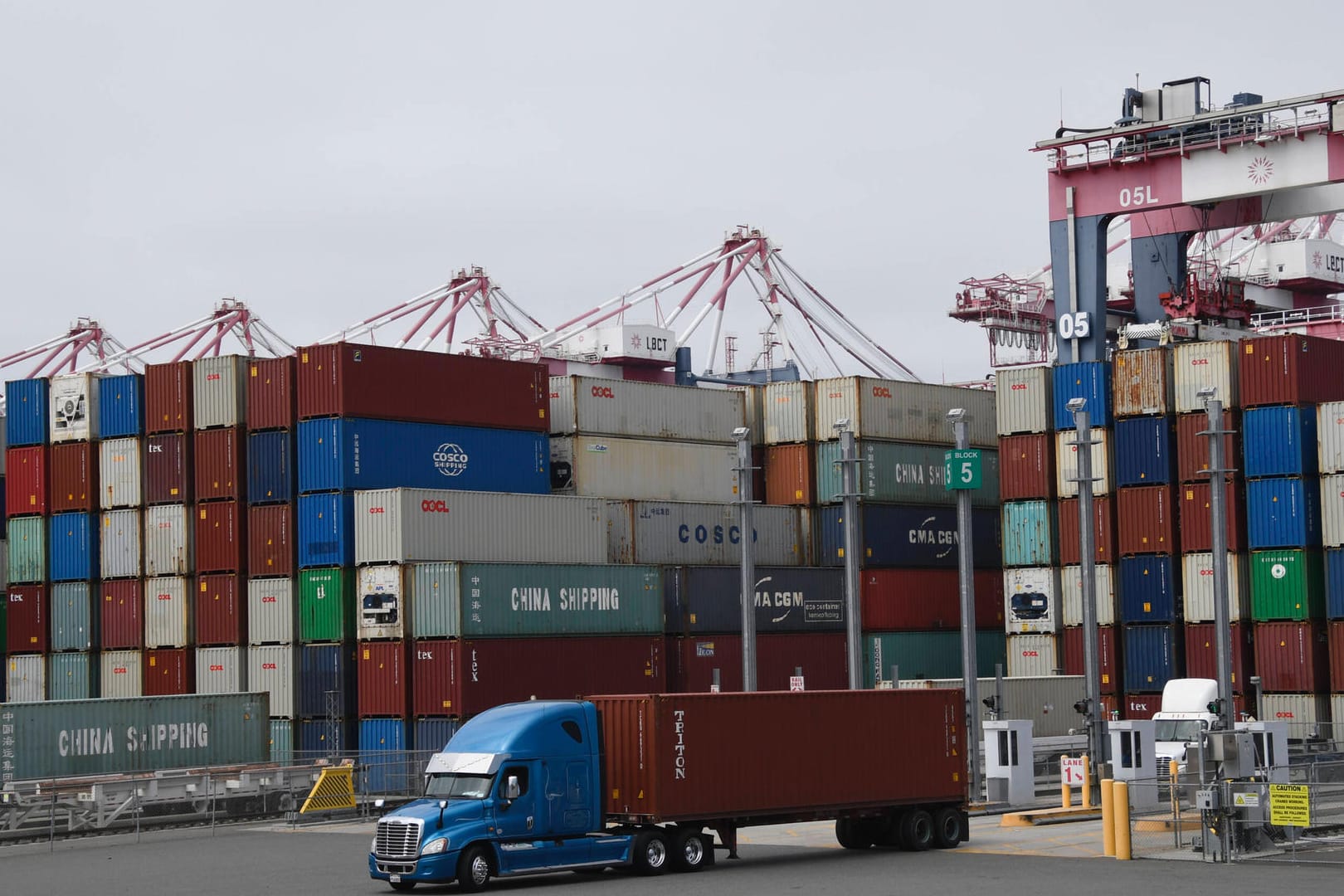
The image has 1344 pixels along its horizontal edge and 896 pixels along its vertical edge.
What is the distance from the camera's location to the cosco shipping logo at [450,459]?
167 feet

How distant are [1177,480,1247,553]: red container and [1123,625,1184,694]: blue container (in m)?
2.58

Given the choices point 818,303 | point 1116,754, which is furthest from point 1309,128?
point 818,303

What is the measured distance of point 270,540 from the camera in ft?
166

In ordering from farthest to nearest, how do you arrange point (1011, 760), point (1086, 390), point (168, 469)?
1. point (1086, 390)
2. point (168, 469)
3. point (1011, 760)

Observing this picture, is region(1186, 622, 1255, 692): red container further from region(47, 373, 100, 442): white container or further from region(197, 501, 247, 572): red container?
region(47, 373, 100, 442): white container

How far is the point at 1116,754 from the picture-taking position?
36.5 metres

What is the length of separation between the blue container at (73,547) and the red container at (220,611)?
4346 millimetres

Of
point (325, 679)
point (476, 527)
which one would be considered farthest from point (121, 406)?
point (476, 527)

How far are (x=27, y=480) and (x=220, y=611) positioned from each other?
9337 millimetres

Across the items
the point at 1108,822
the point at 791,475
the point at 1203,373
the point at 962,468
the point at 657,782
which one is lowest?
the point at 1108,822

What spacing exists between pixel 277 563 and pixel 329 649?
3242 mm

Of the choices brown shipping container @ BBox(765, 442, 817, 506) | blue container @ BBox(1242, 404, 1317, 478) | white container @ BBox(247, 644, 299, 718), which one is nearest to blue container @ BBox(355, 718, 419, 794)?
white container @ BBox(247, 644, 299, 718)

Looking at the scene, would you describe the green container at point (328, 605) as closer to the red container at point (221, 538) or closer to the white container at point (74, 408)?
the red container at point (221, 538)

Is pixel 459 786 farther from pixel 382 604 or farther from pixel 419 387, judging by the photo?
pixel 419 387
